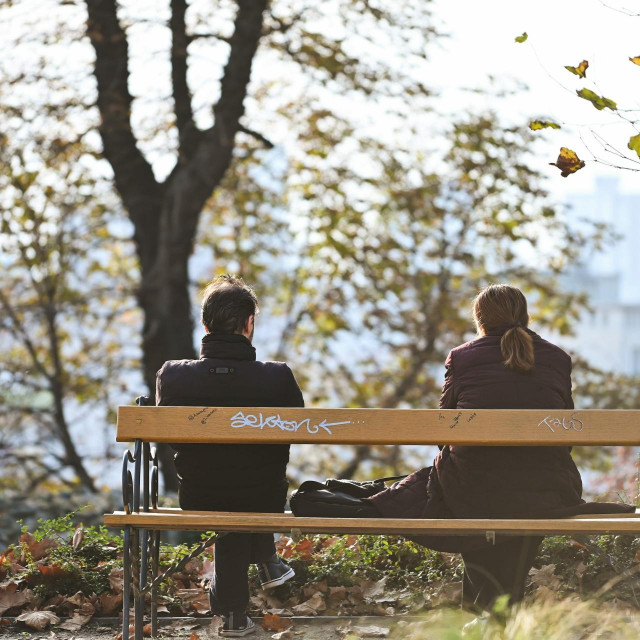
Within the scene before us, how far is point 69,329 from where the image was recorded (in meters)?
14.4

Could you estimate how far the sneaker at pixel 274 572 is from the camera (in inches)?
188

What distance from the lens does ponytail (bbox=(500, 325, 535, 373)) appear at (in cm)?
433

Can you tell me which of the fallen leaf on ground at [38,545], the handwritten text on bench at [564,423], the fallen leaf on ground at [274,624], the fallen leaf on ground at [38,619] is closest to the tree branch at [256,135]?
the fallen leaf on ground at [38,545]

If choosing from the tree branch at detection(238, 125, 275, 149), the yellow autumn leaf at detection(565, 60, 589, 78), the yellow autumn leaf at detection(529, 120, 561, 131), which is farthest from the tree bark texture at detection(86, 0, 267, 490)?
the yellow autumn leaf at detection(565, 60, 589, 78)

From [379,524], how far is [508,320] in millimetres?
1039

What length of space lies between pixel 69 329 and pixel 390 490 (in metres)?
10.7

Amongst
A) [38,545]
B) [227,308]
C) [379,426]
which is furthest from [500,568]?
[38,545]

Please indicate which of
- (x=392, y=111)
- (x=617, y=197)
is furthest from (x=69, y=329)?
(x=617, y=197)

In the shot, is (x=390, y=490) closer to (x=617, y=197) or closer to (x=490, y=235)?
(x=490, y=235)

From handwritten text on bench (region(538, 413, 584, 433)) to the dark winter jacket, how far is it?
101 centimetres

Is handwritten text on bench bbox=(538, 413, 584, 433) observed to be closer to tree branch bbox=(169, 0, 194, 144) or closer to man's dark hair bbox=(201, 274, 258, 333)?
man's dark hair bbox=(201, 274, 258, 333)

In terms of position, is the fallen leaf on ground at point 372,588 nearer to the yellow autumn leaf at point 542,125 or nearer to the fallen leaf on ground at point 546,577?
the fallen leaf on ground at point 546,577

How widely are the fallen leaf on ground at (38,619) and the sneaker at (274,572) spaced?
952 mm

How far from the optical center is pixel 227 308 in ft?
15.0
